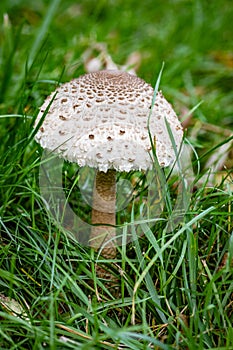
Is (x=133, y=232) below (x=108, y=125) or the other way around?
below

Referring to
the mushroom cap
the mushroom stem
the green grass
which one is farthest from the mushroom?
the green grass

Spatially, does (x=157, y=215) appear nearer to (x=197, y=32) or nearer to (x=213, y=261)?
(x=213, y=261)

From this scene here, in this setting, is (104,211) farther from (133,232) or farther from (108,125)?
(108,125)

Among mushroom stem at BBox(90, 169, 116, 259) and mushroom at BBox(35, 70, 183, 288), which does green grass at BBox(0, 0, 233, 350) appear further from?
mushroom at BBox(35, 70, 183, 288)

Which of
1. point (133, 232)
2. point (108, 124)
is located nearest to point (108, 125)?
point (108, 124)

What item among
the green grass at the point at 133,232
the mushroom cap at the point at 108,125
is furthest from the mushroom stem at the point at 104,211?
the mushroom cap at the point at 108,125

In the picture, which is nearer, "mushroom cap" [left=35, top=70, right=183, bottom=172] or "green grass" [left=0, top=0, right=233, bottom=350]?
"green grass" [left=0, top=0, right=233, bottom=350]
